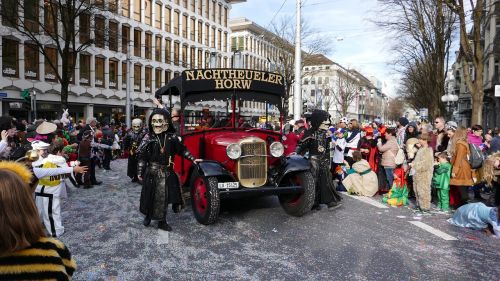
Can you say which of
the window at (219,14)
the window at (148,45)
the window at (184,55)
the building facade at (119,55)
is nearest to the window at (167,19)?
the building facade at (119,55)

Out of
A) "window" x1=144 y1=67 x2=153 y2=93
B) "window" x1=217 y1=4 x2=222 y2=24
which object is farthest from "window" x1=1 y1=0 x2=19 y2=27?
"window" x1=217 y1=4 x2=222 y2=24

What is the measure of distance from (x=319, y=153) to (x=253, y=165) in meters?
1.64

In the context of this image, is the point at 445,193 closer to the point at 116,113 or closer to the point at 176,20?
the point at 116,113

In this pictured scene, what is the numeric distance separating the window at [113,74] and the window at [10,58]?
8554 mm

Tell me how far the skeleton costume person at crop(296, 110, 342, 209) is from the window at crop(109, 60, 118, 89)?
95.0 feet

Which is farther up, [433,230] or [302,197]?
[302,197]

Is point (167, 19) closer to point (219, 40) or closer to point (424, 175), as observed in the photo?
point (219, 40)

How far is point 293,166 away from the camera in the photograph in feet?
22.2

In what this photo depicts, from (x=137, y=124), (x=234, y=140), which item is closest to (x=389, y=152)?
(x=234, y=140)

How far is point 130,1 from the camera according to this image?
1393 inches

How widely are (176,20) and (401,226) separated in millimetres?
39418

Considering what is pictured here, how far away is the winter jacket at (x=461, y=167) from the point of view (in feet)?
25.0

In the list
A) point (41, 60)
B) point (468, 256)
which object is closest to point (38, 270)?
point (468, 256)

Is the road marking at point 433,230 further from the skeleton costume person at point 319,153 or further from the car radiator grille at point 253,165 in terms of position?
the car radiator grille at point 253,165
